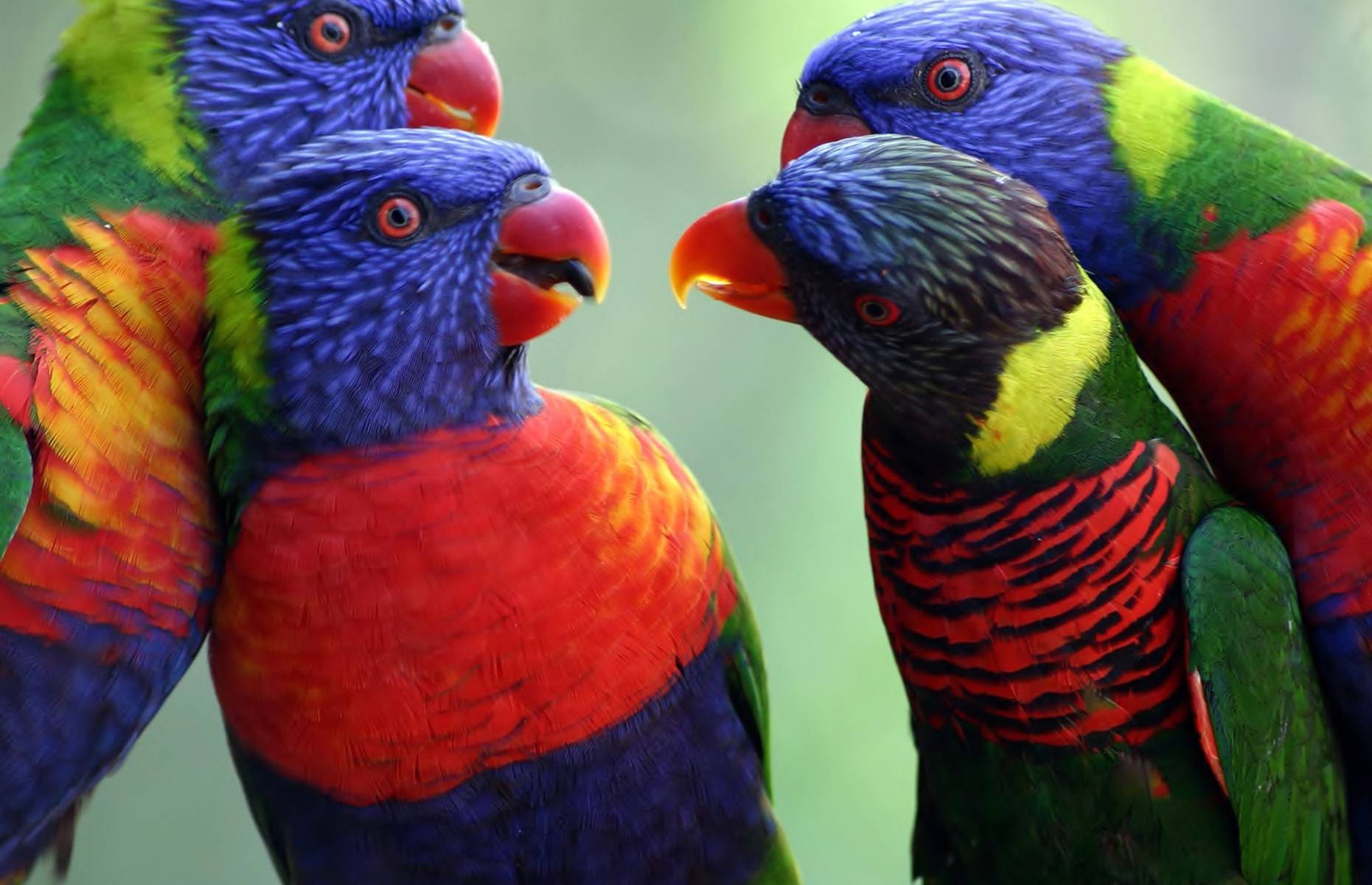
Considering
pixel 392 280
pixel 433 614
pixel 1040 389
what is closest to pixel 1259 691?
pixel 1040 389

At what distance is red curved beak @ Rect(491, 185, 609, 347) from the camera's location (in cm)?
158

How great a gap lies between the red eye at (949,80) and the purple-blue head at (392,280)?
18.9 inches

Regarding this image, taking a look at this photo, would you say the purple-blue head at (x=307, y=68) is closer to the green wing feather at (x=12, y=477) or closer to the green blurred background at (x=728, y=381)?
the green wing feather at (x=12, y=477)

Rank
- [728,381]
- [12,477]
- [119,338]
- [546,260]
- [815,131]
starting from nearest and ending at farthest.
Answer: [12,477] < [119,338] < [546,260] < [815,131] < [728,381]

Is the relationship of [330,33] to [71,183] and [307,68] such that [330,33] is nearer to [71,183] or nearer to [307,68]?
[307,68]

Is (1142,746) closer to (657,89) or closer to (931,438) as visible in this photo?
(931,438)

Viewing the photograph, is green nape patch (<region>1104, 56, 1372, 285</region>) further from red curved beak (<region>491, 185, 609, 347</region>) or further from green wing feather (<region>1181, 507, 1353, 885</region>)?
red curved beak (<region>491, 185, 609, 347</region>)

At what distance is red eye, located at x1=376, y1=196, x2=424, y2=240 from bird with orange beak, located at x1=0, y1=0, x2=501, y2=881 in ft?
0.75


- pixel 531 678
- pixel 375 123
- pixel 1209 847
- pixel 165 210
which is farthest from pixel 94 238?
pixel 1209 847

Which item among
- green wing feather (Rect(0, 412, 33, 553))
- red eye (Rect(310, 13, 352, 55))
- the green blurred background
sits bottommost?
the green blurred background

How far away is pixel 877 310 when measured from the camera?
144 centimetres

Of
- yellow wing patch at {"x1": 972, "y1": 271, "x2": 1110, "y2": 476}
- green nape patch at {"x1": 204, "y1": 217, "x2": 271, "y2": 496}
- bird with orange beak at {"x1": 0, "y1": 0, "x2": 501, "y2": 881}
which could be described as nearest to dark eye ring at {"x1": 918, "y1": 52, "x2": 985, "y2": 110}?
yellow wing patch at {"x1": 972, "y1": 271, "x2": 1110, "y2": 476}

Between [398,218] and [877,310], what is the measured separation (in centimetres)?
61

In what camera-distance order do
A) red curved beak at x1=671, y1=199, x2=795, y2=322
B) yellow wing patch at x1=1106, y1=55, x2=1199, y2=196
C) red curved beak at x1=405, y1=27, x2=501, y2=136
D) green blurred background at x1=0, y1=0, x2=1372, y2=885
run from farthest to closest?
green blurred background at x1=0, y1=0, x2=1372, y2=885 → red curved beak at x1=405, y1=27, x2=501, y2=136 → yellow wing patch at x1=1106, y1=55, x2=1199, y2=196 → red curved beak at x1=671, y1=199, x2=795, y2=322
